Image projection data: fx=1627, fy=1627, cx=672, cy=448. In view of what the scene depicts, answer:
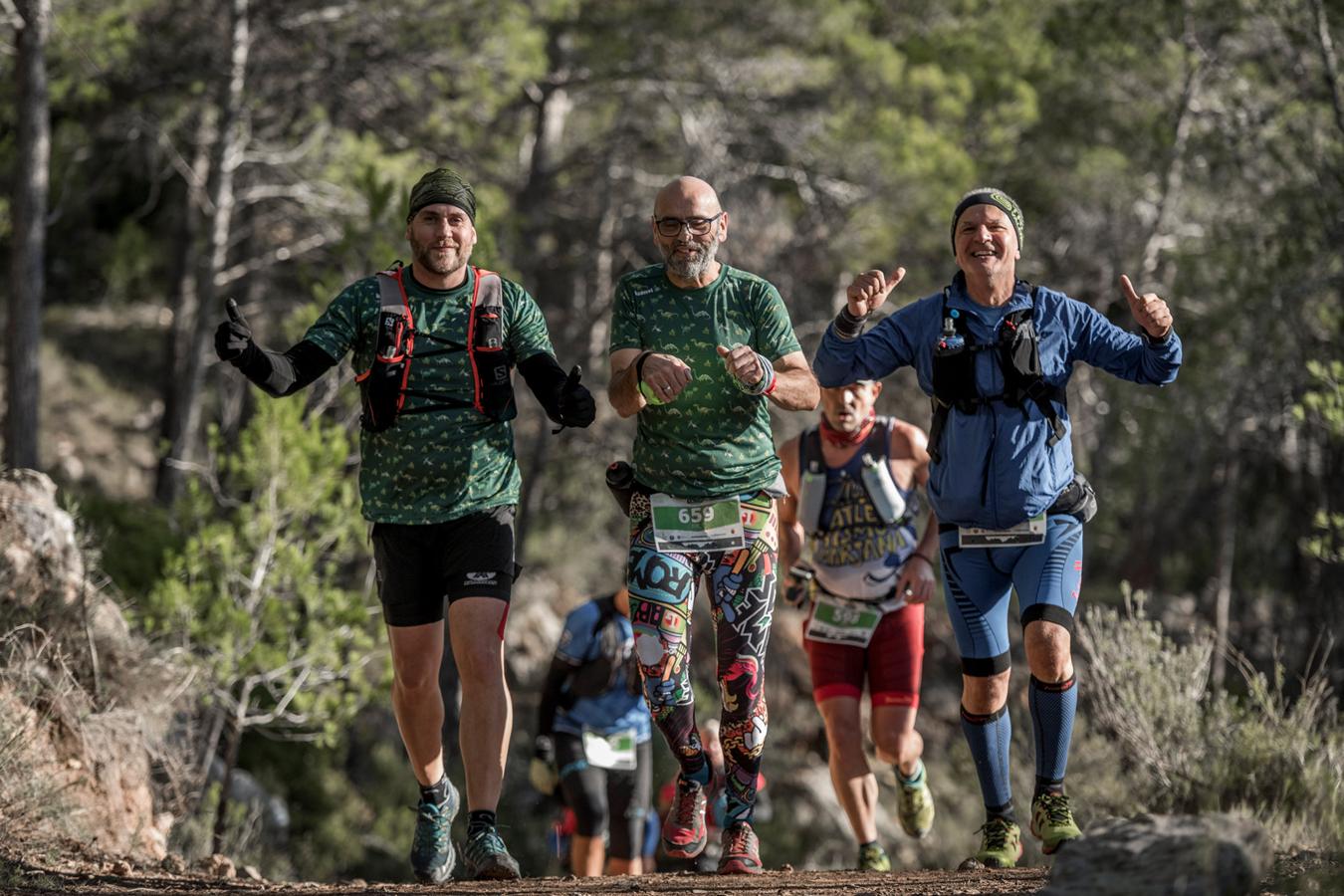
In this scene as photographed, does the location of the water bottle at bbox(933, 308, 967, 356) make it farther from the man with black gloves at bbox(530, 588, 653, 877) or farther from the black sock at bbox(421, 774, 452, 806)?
the man with black gloves at bbox(530, 588, 653, 877)

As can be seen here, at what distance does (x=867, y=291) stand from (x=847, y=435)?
181 centimetres

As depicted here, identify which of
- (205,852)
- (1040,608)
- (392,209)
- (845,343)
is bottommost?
(205,852)

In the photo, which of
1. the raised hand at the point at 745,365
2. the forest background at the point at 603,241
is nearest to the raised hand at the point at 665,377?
the raised hand at the point at 745,365

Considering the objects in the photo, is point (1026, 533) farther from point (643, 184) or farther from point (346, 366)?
point (643, 184)

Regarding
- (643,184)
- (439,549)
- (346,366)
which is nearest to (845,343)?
(439,549)

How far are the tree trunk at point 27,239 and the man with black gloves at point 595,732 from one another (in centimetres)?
700

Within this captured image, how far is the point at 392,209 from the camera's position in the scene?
49.5 feet

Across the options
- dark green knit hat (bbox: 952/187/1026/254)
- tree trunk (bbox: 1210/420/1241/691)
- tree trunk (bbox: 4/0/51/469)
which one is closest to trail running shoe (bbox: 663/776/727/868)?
dark green knit hat (bbox: 952/187/1026/254)

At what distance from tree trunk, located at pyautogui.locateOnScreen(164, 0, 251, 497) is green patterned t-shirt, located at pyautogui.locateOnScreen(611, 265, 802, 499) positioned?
11.1 meters

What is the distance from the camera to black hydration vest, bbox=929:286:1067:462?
5340 millimetres

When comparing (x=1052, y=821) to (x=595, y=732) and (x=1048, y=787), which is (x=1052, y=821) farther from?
(x=595, y=732)

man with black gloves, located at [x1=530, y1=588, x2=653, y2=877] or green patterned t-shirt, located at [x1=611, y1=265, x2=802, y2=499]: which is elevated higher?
green patterned t-shirt, located at [x1=611, y1=265, x2=802, y2=499]

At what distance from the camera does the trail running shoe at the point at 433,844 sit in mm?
5465

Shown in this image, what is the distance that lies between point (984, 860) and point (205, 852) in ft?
16.4
